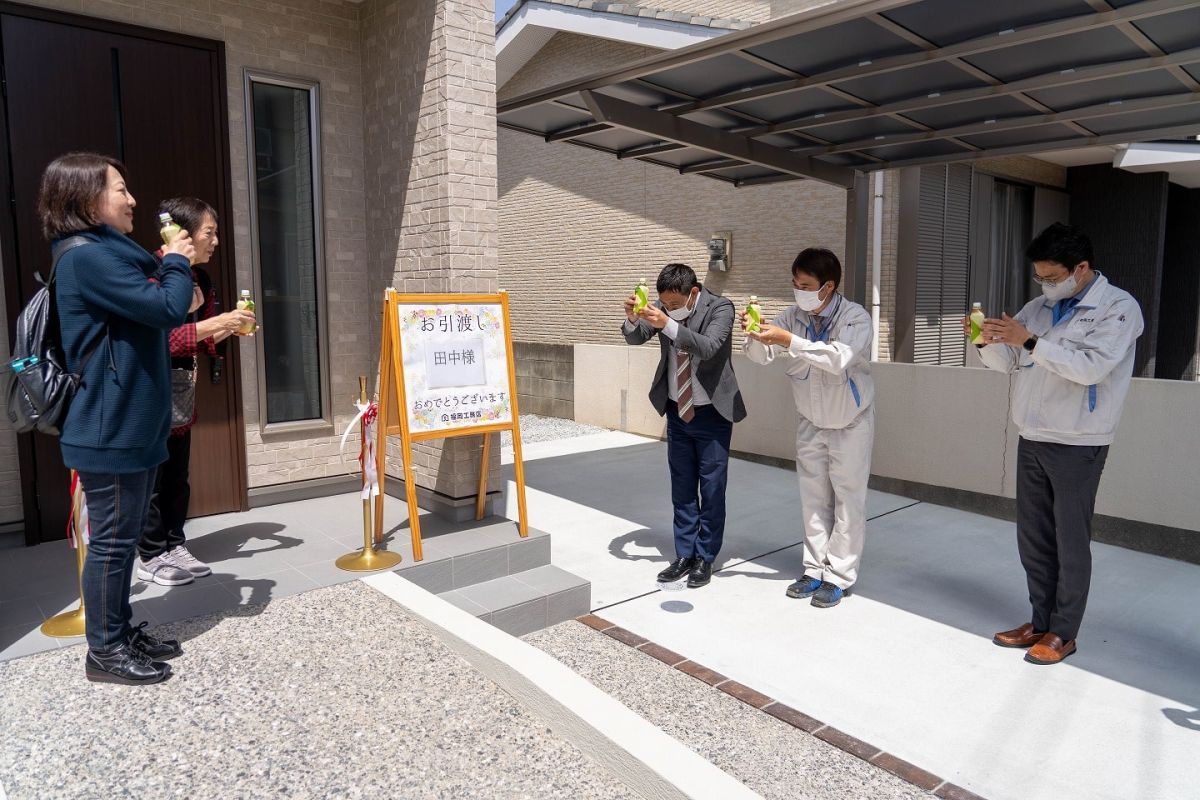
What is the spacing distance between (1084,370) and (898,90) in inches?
113

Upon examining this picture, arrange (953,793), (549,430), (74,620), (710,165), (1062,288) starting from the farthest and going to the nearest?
(549,430) < (710,165) < (1062,288) < (74,620) < (953,793)

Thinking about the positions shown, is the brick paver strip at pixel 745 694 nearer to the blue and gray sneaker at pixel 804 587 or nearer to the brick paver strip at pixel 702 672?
the brick paver strip at pixel 702 672

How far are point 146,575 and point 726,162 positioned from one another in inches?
227

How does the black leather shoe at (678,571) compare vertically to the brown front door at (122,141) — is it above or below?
below

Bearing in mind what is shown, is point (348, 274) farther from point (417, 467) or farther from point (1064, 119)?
point (1064, 119)

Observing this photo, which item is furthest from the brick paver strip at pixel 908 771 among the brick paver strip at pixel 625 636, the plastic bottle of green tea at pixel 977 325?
the plastic bottle of green tea at pixel 977 325

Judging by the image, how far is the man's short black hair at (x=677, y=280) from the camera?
4.61 meters

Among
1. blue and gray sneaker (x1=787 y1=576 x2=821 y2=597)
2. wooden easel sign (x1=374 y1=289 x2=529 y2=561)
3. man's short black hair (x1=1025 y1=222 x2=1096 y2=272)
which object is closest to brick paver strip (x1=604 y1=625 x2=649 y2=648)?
wooden easel sign (x1=374 y1=289 x2=529 y2=561)

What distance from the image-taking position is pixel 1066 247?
3629 millimetres

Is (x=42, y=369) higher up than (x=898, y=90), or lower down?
lower down

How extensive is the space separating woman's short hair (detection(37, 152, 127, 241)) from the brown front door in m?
2.02

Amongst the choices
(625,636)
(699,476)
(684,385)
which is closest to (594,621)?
(625,636)

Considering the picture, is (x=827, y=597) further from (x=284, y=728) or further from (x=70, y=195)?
(x=70, y=195)

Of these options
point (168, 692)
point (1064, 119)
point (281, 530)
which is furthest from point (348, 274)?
point (1064, 119)
